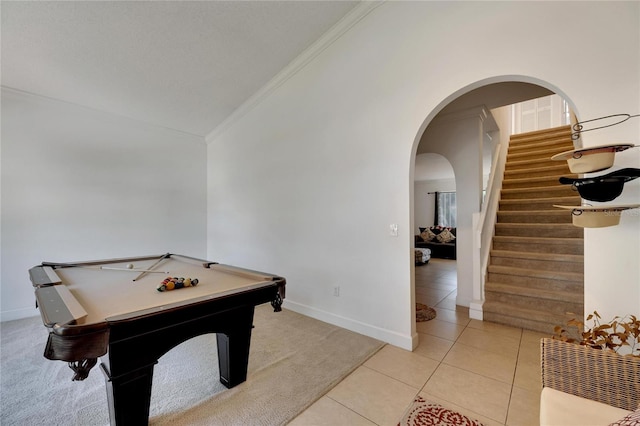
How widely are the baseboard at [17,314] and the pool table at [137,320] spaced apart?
2.03 m

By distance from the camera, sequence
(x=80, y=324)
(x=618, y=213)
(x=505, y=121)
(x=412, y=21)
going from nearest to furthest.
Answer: (x=80, y=324), (x=618, y=213), (x=412, y=21), (x=505, y=121)

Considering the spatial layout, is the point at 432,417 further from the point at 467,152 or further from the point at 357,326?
the point at 467,152

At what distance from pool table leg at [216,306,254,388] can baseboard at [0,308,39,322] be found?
3.33 meters

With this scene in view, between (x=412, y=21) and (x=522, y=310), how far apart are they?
318cm

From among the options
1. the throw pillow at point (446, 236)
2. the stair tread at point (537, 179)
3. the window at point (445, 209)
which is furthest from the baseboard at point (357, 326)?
the window at point (445, 209)

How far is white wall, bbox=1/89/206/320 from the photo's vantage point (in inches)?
132

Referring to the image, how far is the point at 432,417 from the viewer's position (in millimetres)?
1570

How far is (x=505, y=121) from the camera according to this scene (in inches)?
205

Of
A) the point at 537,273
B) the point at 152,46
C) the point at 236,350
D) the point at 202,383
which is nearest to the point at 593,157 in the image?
the point at 537,273

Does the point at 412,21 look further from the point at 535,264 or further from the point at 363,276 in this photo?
the point at 535,264

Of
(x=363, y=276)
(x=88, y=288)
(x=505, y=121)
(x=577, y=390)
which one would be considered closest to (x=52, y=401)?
(x=88, y=288)

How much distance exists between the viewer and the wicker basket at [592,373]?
104 cm

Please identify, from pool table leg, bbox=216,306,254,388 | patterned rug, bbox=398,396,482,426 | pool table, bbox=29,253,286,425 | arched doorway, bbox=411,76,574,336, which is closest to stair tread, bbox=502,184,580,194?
arched doorway, bbox=411,76,574,336

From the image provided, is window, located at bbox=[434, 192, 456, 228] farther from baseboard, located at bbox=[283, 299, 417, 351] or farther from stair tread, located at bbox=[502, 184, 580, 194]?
baseboard, located at bbox=[283, 299, 417, 351]
